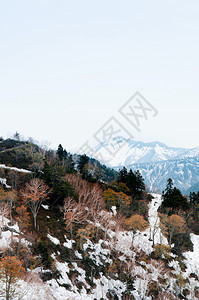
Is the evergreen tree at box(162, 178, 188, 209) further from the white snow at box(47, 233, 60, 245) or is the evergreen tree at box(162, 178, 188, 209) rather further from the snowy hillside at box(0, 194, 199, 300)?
the white snow at box(47, 233, 60, 245)

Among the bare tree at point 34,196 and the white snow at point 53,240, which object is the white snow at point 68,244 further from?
the bare tree at point 34,196

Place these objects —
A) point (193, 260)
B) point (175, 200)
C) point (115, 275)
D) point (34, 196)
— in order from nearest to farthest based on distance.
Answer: point (34, 196) < point (115, 275) < point (193, 260) < point (175, 200)

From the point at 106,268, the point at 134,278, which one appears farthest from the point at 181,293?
the point at 106,268

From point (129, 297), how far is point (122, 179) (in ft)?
147

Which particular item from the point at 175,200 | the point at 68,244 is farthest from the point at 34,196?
the point at 175,200

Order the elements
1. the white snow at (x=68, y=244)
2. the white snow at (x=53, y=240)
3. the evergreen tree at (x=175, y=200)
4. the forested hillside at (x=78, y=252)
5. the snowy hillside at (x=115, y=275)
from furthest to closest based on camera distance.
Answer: the evergreen tree at (x=175, y=200) < the white snow at (x=68, y=244) < the white snow at (x=53, y=240) < the forested hillside at (x=78, y=252) < the snowy hillside at (x=115, y=275)

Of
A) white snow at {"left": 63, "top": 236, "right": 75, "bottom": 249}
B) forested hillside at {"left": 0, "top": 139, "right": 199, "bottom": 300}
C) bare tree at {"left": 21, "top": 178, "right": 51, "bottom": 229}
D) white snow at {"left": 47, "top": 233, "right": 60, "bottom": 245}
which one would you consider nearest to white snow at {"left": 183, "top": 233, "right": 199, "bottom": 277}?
forested hillside at {"left": 0, "top": 139, "right": 199, "bottom": 300}

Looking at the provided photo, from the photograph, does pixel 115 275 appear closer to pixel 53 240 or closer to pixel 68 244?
pixel 68 244

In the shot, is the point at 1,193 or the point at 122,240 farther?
the point at 122,240

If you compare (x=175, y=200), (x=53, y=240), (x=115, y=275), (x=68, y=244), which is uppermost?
(x=175, y=200)

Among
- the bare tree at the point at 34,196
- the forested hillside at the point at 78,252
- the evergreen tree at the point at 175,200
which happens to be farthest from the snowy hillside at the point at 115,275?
the evergreen tree at the point at 175,200

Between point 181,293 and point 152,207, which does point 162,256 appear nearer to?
point 181,293

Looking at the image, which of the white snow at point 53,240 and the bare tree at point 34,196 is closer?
the white snow at point 53,240

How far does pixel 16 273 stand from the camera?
55.1ft
